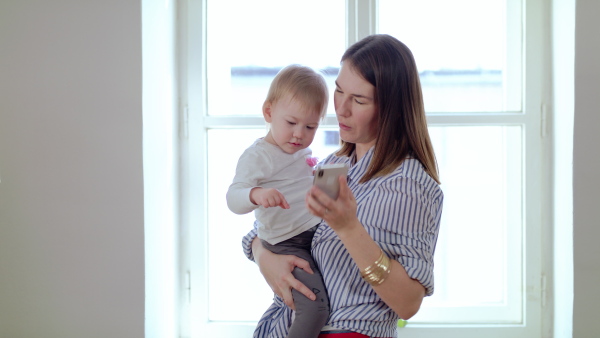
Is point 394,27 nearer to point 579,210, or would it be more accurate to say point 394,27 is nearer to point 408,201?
point 579,210

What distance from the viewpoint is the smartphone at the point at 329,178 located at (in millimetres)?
1242

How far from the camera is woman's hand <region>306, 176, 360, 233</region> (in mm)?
1256

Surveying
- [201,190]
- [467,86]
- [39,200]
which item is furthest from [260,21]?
[39,200]

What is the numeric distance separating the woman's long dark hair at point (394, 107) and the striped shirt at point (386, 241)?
0.11ft

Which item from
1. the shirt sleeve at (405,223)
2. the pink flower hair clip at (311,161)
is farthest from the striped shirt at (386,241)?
the pink flower hair clip at (311,161)

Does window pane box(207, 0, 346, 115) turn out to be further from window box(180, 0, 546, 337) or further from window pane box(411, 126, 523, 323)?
window pane box(411, 126, 523, 323)

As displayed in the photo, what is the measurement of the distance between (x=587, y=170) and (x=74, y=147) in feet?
6.34

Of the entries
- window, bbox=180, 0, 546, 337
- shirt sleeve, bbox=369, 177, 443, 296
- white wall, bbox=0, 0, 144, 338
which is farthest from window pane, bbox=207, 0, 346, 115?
shirt sleeve, bbox=369, 177, 443, 296

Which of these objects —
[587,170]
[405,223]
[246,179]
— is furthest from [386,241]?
[587,170]

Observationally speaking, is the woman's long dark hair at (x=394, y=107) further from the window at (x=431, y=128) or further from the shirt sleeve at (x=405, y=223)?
the window at (x=431, y=128)

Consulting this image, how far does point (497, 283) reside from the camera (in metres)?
2.63

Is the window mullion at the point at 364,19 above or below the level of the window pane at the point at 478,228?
above

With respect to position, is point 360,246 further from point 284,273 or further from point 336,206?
point 284,273

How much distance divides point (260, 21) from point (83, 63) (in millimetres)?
816
